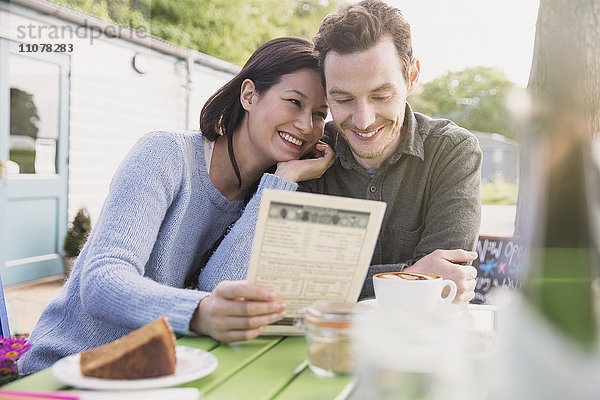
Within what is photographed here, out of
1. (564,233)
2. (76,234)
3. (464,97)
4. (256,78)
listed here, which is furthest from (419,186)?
(464,97)

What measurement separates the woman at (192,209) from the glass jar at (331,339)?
0.21 m

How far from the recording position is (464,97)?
42.0 metres

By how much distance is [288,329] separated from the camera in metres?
1.35

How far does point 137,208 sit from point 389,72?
3.53 ft

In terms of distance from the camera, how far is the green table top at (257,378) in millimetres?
960

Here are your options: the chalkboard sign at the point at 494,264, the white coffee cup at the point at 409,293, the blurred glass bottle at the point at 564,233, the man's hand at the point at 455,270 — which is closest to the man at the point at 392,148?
the man's hand at the point at 455,270

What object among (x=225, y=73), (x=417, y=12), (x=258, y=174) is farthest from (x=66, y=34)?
(x=417, y=12)

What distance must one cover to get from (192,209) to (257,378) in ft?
3.47

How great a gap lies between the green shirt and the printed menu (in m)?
0.89

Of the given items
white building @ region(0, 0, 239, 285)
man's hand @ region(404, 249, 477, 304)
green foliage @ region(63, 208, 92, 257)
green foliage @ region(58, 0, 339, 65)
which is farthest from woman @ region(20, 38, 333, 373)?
green foliage @ region(58, 0, 339, 65)

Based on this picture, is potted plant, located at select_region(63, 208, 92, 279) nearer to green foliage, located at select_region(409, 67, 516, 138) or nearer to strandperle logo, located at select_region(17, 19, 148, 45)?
strandperle logo, located at select_region(17, 19, 148, 45)

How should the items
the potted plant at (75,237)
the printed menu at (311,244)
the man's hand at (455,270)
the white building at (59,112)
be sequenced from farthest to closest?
the potted plant at (75,237) < the white building at (59,112) < the man's hand at (455,270) < the printed menu at (311,244)

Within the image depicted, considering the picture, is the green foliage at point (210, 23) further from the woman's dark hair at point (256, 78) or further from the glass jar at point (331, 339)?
the glass jar at point (331, 339)

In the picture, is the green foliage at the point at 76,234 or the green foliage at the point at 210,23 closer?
the green foliage at the point at 76,234
